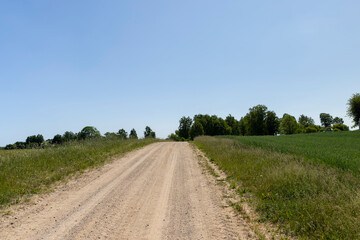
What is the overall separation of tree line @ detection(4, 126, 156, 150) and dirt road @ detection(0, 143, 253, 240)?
28.0ft

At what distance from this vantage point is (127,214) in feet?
17.1

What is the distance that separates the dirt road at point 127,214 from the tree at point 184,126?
95919 millimetres

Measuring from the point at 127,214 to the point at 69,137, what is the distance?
3432 cm

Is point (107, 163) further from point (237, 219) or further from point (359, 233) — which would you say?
point (359, 233)

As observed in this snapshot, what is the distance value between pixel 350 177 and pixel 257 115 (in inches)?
3377

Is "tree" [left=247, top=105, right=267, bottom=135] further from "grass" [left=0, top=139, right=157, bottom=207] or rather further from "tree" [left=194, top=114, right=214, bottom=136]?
"grass" [left=0, top=139, right=157, bottom=207]

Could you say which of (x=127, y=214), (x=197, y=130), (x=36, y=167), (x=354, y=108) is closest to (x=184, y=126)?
(x=197, y=130)

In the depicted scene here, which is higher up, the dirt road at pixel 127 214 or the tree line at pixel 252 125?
the tree line at pixel 252 125

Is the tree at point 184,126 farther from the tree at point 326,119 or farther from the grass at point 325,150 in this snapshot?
the tree at point 326,119

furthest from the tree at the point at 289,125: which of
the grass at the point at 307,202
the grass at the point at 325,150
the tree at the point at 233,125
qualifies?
the grass at the point at 307,202

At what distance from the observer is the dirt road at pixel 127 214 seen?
14.0 ft

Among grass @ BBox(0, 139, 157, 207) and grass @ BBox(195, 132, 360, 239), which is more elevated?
grass @ BBox(0, 139, 157, 207)

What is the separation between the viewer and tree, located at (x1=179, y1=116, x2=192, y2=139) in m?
104

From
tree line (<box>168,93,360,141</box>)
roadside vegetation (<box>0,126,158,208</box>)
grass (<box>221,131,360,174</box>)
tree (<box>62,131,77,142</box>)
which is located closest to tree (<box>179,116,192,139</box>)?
tree line (<box>168,93,360,141</box>)
